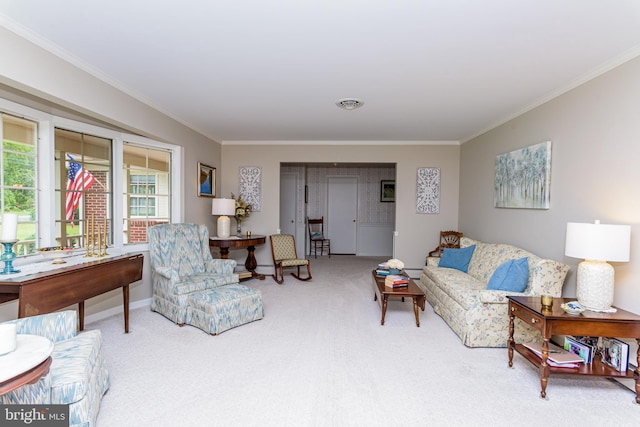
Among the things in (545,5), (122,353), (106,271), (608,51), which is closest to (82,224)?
(106,271)

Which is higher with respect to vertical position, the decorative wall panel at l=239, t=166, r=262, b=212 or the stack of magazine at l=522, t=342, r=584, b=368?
the decorative wall panel at l=239, t=166, r=262, b=212

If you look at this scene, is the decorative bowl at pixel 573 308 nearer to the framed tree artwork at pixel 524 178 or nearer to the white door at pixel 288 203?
the framed tree artwork at pixel 524 178

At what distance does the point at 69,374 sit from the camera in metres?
1.66

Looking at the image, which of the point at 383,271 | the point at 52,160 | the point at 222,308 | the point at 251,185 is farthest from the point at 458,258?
the point at 52,160

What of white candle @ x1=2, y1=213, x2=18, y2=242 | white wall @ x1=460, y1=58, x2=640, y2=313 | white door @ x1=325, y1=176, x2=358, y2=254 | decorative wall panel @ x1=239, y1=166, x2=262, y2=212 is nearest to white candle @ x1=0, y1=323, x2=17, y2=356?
white candle @ x1=2, y1=213, x2=18, y2=242

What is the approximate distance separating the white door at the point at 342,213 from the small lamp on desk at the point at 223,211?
3377 millimetres

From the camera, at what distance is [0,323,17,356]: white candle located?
51.7 inches

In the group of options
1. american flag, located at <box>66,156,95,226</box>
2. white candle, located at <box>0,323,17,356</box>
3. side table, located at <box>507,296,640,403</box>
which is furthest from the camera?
american flag, located at <box>66,156,95,226</box>

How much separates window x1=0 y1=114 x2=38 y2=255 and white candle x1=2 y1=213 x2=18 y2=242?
454 mm

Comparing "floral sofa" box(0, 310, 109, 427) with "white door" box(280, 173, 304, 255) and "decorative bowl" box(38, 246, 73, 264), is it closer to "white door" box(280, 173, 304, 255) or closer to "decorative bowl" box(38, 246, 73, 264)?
"decorative bowl" box(38, 246, 73, 264)

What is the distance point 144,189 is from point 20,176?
1.33m

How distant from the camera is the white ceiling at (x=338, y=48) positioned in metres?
1.85

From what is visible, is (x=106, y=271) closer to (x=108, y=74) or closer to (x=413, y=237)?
(x=108, y=74)

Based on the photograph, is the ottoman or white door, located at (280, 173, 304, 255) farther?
white door, located at (280, 173, 304, 255)
